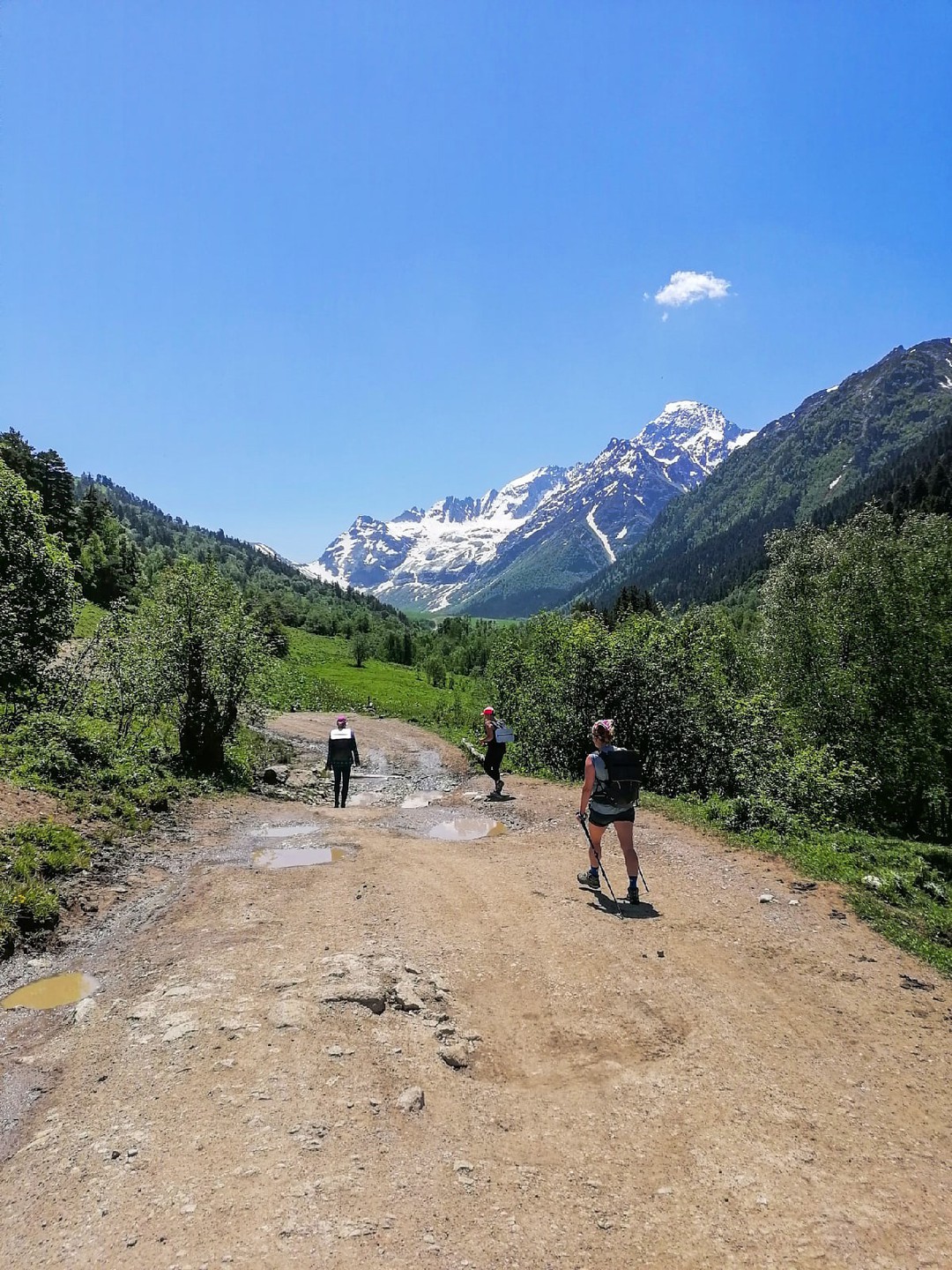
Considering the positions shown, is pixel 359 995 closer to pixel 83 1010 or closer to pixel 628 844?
pixel 83 1010

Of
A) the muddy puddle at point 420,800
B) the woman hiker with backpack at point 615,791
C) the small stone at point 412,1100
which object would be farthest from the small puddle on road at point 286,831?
the small stone at point 412,1100

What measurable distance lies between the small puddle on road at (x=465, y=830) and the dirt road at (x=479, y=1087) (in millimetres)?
4786

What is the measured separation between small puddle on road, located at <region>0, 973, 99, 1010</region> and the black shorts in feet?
23.9

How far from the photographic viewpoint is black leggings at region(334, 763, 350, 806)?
19.3m

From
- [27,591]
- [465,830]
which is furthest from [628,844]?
[27,591]

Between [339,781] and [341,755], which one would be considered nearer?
[341,755]

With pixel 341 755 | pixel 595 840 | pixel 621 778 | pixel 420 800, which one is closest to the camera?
pixel 621 778

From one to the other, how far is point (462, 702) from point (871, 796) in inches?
1771

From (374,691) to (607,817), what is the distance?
2534 inches

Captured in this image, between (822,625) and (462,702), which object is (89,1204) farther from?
(462,702)

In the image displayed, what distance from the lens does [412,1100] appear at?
18.5 feet

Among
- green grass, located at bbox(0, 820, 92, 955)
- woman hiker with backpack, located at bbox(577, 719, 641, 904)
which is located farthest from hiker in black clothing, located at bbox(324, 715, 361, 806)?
woman hiker with backpack, located at bbox(577, 719, 641, 904)

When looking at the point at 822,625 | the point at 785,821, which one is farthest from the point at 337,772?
the point at 822,625

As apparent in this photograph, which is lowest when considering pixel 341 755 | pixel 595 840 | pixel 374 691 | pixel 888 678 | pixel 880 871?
pixel 374 691
